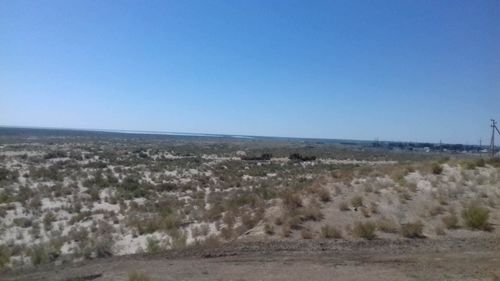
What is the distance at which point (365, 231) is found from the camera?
15039mm

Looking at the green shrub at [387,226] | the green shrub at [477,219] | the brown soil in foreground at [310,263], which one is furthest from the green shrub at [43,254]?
the green shrub at [477,219]

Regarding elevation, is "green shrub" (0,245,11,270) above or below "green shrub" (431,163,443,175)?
below

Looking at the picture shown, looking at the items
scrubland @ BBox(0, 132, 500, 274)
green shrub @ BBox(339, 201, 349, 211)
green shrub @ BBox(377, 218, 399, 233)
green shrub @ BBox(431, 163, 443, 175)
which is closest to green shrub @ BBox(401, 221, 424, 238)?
scrubland @ BBox(0, 132, 500, 274)

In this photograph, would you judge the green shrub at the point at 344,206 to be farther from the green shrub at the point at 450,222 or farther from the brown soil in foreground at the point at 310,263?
the brown soil in foreground at the point at 310,263

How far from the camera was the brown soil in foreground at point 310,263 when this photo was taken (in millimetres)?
10703

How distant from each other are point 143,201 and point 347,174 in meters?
12.4

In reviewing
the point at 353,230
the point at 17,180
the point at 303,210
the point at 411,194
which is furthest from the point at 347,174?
the point at 17,180

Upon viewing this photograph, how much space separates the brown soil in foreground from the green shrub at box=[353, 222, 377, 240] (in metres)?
0.51

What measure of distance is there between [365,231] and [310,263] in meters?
3.84

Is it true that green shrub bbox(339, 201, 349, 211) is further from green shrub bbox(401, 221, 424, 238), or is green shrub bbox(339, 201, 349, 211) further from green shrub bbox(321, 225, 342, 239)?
green shrub bbox(401, 221, 424, 238)

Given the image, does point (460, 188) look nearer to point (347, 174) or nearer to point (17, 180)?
point (347, 174)

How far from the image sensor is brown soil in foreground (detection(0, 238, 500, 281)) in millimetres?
10703

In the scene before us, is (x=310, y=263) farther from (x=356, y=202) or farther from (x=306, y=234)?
(x=356, y=202)

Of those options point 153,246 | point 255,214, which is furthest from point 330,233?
point 153,246
